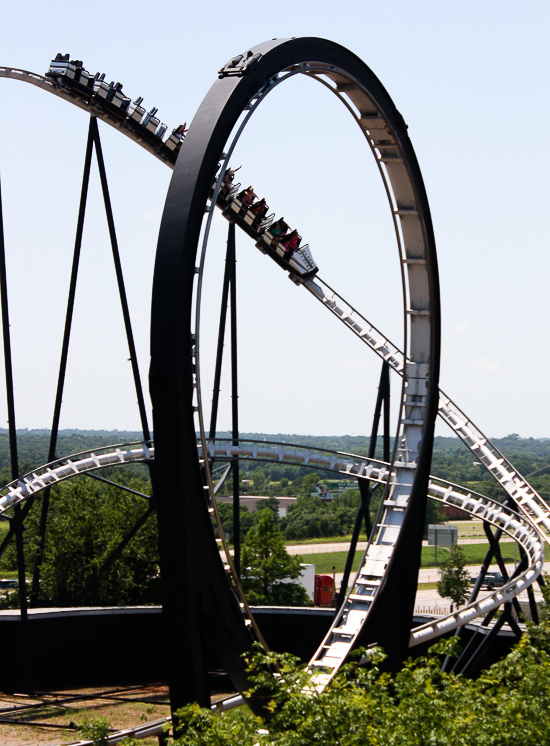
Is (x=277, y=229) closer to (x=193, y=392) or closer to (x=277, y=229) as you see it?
(x=277, y=229)

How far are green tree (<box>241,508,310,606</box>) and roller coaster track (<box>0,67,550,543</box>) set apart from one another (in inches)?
498

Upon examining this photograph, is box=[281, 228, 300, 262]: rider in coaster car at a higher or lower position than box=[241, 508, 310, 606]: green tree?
higher

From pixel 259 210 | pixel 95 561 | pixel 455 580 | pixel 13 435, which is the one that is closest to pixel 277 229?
pixel 259 210

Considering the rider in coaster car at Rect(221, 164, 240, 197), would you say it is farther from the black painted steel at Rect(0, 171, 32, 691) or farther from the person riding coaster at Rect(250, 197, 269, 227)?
the black painted steel at Rect(0, 171, 32, 691)

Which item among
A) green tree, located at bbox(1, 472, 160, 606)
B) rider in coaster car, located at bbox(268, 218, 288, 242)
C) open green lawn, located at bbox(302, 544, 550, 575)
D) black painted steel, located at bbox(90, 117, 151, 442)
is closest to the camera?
black painted steel, located at bbox(90, 117, 151, 442)

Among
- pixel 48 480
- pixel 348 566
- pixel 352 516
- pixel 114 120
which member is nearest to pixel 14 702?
pixel 48 480

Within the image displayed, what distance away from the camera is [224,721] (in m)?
7.37

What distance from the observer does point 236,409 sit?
19.1 metres

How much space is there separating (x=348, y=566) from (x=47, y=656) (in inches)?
242

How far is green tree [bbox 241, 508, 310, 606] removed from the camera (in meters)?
32.0

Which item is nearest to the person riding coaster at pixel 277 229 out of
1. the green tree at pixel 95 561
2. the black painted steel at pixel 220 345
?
the black painted steel at pixel 220 345

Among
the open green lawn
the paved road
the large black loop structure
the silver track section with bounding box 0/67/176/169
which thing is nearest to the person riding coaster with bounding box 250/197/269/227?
the silver track section with bounding box 0/67/176/169

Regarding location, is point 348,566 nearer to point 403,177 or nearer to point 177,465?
point 403,177

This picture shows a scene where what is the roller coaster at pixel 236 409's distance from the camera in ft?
29.3
